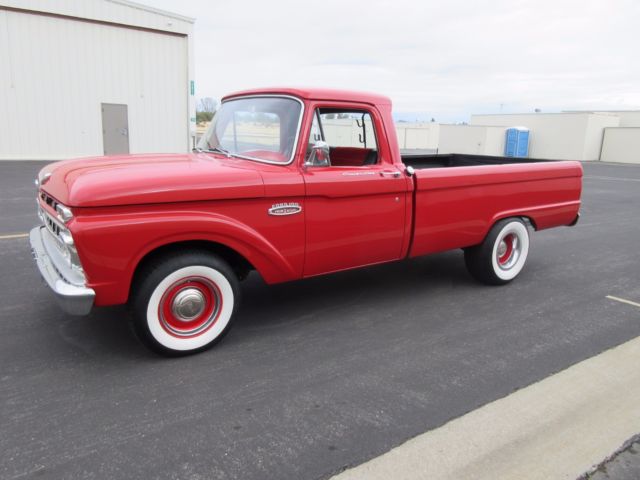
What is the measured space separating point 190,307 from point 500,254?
3.49m

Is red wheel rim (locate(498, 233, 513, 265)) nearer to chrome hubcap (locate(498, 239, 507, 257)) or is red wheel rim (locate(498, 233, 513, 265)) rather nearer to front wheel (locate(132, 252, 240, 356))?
chrome hubcap (locate(498, 239, 507, 257))

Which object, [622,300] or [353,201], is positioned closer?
[353,201]

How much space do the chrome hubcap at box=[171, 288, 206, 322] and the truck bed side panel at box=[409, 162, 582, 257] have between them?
2026 mm

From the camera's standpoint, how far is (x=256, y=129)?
4234 millimetres

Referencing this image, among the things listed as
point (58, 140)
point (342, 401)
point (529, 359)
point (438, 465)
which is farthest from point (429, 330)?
point (58, 140)

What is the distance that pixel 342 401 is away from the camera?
3.03 metres

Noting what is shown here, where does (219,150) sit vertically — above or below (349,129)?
below

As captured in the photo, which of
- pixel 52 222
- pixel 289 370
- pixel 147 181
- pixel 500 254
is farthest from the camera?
pixel 500 254

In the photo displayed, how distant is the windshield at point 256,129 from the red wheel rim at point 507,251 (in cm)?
283

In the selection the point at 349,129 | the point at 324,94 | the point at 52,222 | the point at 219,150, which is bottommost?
the point at 52,222

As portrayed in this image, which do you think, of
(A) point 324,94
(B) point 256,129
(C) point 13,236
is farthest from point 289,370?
(C) point 13,236

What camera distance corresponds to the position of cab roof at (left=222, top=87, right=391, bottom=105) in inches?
156

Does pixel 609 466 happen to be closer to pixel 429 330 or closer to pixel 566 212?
pixel 429 330

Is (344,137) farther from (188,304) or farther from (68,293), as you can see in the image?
(68,293)
